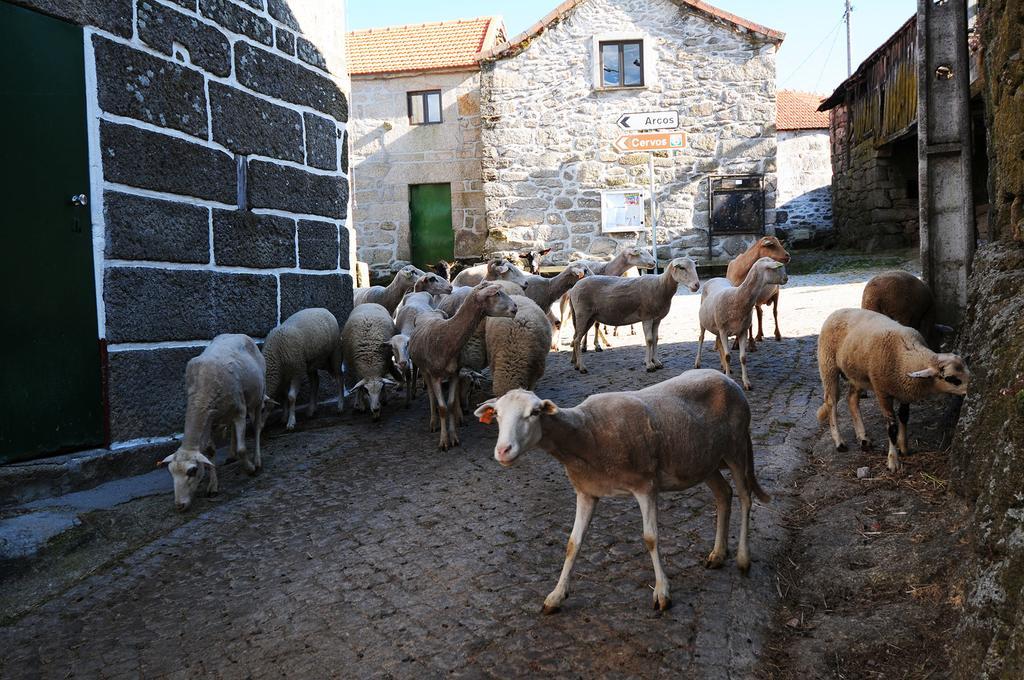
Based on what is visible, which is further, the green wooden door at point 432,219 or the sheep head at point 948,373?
the green wooden door at point 432,219

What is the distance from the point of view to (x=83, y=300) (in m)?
5.85

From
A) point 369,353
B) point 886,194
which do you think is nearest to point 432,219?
point 886,194

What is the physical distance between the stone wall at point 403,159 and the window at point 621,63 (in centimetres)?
358

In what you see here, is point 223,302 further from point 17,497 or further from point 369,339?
point 17,497

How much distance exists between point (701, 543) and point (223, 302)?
4688mm

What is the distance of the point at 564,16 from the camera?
68.4 ft

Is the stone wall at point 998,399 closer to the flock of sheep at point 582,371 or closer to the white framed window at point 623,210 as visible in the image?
the flock of sheep at point 582,371

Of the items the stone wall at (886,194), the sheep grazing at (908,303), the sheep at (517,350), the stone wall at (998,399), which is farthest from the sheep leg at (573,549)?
the stone wall at (886,194)

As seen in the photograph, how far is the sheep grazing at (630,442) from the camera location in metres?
3.67

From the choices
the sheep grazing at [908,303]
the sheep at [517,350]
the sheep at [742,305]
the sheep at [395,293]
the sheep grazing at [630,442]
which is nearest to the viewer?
the sheep grazing at [630,442]

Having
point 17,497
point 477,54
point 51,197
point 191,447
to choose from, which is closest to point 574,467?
point 191,447

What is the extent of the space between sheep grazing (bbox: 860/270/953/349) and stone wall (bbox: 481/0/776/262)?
46.4 feet

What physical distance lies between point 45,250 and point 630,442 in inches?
167

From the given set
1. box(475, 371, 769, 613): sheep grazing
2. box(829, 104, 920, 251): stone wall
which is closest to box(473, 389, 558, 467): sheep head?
box(475, 371, 769, 613): sheep grazing
